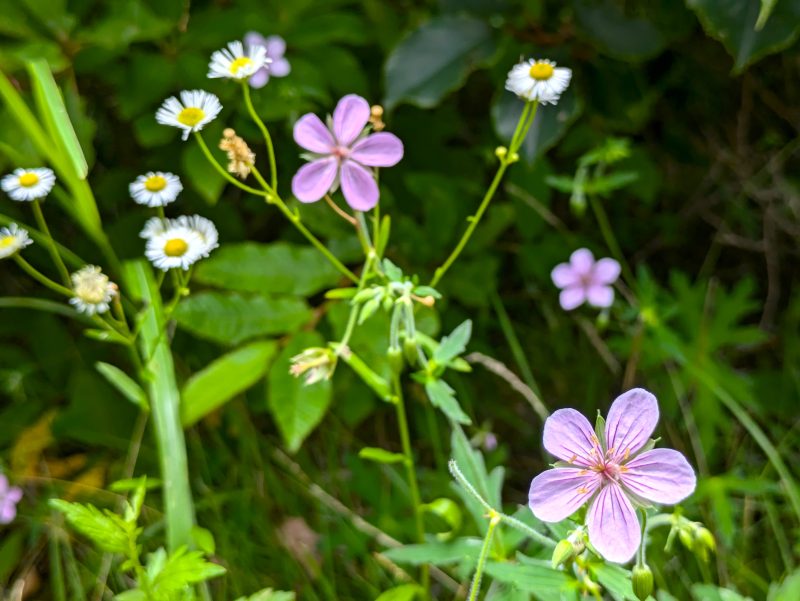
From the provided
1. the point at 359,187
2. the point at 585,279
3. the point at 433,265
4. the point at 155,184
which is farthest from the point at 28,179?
the point at 585,279

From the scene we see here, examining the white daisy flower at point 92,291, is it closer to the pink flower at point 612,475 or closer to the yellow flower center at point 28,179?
the yellow flower center at point 28,179

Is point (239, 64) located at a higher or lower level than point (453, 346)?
higher

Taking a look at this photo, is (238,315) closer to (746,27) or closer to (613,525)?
(613,525)

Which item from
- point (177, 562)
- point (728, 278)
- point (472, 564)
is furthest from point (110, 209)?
point (728, 278)

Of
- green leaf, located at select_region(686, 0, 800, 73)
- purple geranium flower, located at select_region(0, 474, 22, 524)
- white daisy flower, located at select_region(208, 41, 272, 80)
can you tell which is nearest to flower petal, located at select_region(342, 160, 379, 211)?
white daisy flower, located at select_region(208, 41, 272, 80)

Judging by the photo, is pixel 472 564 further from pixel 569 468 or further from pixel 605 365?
pixel 605 365

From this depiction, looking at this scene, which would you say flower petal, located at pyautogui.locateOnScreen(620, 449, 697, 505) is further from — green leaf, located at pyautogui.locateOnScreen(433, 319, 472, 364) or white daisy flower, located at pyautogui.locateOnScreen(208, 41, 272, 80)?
white daisy flower, located at pyautogui.locateOnScreen(208, 41, 272, 80)
